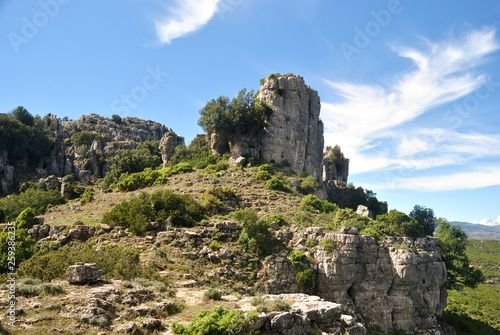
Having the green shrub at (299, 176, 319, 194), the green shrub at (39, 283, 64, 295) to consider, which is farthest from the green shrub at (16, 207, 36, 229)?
the green shrub at (299, 176, 319, 194)

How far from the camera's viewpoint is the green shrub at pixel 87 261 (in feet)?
43.0

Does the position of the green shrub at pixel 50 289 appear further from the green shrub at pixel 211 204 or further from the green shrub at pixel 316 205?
the green shrub at pixel 316 205

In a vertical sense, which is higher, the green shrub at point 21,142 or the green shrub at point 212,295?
the green shrub at point 21,142

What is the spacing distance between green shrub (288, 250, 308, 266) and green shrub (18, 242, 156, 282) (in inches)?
427

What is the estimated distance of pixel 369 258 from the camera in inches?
934

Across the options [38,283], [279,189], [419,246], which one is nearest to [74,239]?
[38,283]

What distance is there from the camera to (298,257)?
21.4 meters

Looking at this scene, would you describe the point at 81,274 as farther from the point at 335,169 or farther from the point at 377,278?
the point at 335,169

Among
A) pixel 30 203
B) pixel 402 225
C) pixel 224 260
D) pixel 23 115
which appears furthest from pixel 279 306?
pixel 23 115

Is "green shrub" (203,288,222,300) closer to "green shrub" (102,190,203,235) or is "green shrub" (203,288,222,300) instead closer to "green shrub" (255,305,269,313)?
"green shrub" (255,305,269,313)

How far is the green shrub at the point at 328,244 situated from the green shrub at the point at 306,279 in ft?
7.88

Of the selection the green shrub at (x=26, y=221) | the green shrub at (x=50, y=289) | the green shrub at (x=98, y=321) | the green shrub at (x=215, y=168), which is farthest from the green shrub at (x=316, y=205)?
the green shrub at (x=26, y=221)

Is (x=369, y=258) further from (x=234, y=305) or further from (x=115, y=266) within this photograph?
(x=115, y=266)

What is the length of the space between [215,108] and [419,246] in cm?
3336
